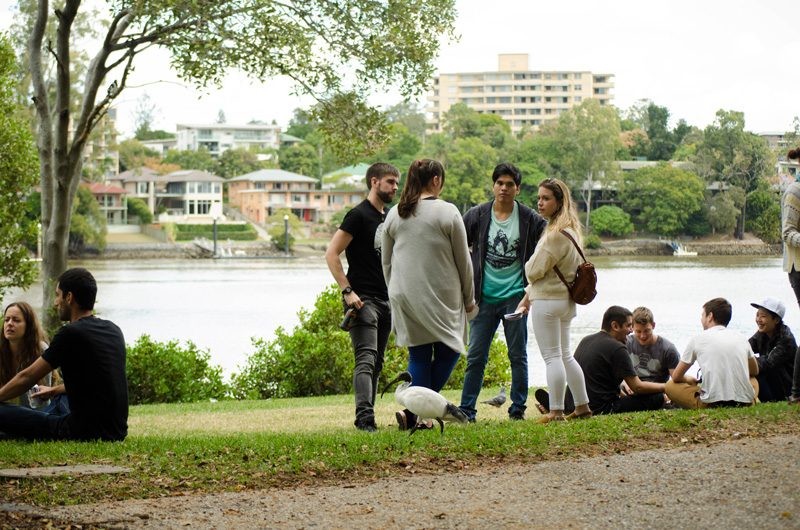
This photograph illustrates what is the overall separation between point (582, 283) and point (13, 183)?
1444 centimetres

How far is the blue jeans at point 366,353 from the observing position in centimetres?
817

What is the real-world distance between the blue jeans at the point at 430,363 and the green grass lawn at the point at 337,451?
1.27ft

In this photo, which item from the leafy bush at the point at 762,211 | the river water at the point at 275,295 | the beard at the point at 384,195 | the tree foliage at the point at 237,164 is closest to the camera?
the beard at the point at 384,195

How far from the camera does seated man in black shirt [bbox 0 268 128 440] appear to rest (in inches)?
296

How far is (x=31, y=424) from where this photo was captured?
793cm

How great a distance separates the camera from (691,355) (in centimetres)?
877

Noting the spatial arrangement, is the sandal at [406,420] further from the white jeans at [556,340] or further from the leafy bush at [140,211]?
the leafy bush at [140,211]

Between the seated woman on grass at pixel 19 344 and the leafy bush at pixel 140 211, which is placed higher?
the leafy bush at pixel 140 211

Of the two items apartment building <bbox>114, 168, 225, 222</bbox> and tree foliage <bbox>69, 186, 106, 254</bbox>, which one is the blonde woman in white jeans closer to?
tree foliage <bbox>69, 186, 106, 254</bbox>

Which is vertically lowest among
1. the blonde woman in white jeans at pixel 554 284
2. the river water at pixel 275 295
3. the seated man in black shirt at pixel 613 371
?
the river water at pixel 275 295

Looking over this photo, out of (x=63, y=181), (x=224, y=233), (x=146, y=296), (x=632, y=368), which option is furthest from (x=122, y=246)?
(x=632, y=368)

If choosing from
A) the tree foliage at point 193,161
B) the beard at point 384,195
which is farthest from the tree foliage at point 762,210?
the tree foliage at point 193,161

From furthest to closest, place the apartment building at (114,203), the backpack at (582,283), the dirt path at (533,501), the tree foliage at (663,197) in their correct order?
the apartment building at (114,203) < the tree foliage at (663,197) < the backpack at (582,283) < the dirt path at (533,501)

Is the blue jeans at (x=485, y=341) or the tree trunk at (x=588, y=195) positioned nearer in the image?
the blue jeans at (x=485, y=341)
